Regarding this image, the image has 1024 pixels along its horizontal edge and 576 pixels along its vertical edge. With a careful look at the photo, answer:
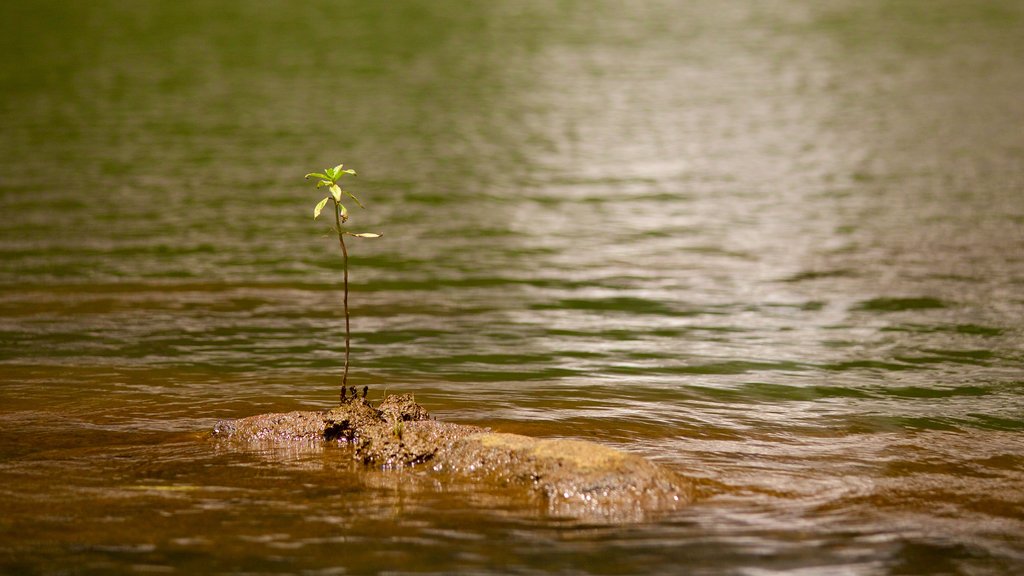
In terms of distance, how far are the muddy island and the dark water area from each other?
17cm

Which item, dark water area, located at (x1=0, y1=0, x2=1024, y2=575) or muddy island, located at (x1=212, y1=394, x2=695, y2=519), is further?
muddy island, located at (x1=212, y1=394, x2=695, y2=519)

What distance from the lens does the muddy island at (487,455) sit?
5207 mm

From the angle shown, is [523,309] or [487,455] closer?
[487,455]

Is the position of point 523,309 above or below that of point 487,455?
above

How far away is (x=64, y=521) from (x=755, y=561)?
9.62 feet

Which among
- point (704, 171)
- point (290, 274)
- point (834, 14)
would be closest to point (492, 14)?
point (834, 14)

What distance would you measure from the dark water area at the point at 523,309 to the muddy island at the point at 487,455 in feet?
0.56

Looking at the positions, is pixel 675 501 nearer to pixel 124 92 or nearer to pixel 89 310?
pixel 89 310

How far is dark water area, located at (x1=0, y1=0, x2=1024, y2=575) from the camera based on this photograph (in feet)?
16.2

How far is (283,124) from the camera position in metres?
24.8

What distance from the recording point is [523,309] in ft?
35.7

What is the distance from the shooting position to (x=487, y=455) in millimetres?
5609

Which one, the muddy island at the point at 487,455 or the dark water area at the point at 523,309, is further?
the muddy island at the point at 487,455

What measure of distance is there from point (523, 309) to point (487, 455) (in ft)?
17.4
